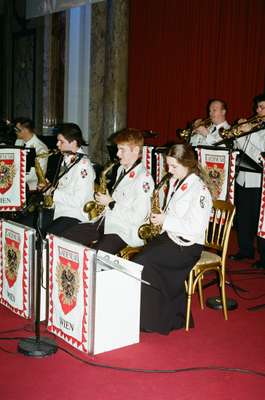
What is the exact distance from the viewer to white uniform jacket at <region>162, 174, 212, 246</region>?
3.79m

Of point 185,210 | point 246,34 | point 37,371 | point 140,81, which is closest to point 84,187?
point 185,210

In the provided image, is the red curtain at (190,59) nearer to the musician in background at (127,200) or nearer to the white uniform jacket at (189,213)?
the musician in background at (127,200)

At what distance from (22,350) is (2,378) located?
354mm

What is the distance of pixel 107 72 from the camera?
868cm

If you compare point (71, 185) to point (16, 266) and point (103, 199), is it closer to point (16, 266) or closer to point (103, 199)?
point (103, 199)

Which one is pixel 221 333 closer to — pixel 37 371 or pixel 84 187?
pixel 37 371

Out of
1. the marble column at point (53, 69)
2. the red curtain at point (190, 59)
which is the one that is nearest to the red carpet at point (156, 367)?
the red curtain at point (190, 59)

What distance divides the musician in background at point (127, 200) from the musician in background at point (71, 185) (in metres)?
0.40

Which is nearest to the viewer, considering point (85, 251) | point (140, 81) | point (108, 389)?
point (108, 389)

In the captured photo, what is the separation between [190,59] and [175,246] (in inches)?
179

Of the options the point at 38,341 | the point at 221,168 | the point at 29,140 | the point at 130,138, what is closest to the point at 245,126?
the point at 221,168

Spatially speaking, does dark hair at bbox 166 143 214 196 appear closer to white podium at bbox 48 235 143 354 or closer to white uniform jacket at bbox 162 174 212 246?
white uniform jacket at bbox 162 174 212 246

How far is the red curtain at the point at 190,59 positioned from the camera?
22.8ft

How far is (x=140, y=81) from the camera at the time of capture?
859 cm
